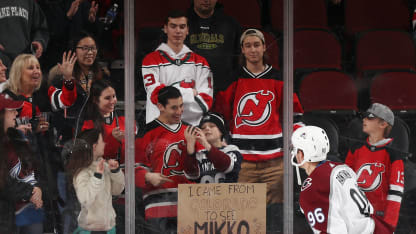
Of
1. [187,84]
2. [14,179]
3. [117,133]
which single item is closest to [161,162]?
[117,133]

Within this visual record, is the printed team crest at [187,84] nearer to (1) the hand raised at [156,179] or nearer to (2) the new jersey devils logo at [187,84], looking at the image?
(2) the new jersey devils logo at [187,84]

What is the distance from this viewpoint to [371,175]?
4215 mm

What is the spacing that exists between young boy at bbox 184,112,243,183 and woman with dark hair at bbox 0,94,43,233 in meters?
1.18

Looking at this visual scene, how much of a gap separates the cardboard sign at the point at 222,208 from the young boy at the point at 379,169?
78cm

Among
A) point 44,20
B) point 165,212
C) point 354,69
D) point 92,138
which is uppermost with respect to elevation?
point 44,20

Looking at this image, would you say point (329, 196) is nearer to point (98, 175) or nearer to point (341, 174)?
point (341, 174)

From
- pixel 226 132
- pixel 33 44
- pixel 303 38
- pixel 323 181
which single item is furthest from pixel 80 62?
pixel 323 181

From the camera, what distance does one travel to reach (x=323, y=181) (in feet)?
11.5

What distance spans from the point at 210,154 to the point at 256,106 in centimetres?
52

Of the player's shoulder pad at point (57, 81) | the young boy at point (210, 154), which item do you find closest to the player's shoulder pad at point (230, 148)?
the young boy at point (210, 154)

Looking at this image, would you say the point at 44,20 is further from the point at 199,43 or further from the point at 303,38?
the point at 303,38

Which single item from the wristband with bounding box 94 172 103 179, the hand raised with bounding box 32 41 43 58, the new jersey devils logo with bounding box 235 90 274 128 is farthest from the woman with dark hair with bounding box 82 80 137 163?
the new jersey devils logo with bounding box 235 90 274 128

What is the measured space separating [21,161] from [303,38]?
2.36m

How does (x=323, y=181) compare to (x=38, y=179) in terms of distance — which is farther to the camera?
(x=38, y=179)
